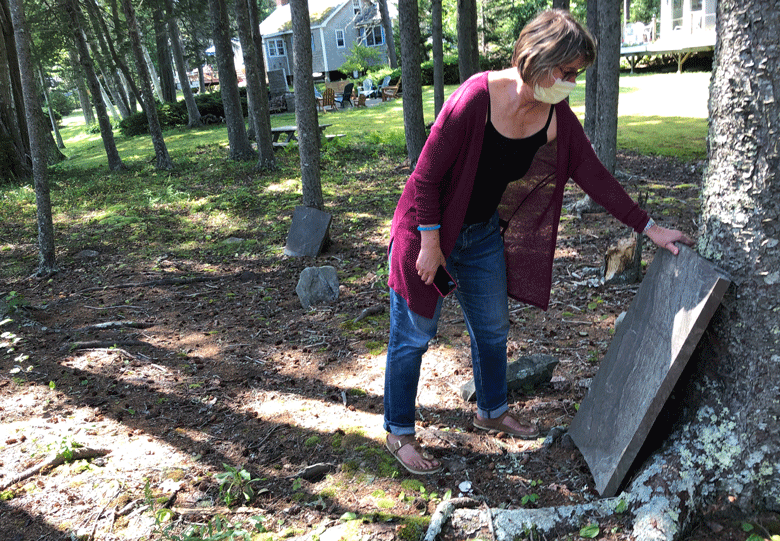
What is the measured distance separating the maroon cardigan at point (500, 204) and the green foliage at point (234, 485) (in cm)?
117

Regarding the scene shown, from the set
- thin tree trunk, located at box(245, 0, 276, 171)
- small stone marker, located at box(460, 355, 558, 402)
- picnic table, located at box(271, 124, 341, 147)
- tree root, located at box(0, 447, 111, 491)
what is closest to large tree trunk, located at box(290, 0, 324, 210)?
small stone marker, located at box(460, 355, 558, 402)

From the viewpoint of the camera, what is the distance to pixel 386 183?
10.2m

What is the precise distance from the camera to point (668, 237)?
236 cm

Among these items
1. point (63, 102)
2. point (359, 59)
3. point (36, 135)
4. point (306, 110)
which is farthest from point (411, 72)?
point (63, 102)

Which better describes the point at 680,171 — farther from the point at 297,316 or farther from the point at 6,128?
the point at 6,128

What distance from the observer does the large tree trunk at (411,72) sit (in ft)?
30.0

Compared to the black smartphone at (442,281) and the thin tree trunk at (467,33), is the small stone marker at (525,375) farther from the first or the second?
the thin tree trunk at (467,33)

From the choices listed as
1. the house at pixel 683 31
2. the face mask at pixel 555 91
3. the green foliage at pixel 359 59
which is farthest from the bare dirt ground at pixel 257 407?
the green foliage at pixel 359 59

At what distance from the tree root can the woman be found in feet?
5.12

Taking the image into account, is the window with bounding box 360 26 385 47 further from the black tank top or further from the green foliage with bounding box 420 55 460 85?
the black tank top

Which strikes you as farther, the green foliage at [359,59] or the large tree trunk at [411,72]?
the green foliage at [359,59]

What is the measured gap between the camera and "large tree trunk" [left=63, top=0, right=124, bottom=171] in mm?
12547

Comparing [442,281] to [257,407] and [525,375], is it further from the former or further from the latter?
[257,407]

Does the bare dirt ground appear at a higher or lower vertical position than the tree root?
lower
